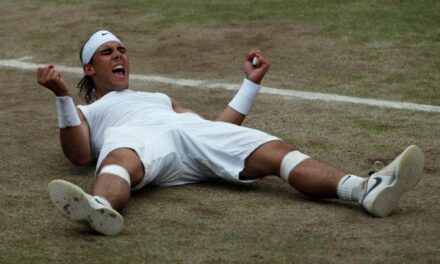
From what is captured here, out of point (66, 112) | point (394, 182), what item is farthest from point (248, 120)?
point (394, 182)

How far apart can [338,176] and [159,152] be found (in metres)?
1.01

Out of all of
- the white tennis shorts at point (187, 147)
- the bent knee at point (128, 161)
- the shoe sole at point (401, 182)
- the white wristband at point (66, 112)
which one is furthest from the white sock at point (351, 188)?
the white wristband at point (66, 112)

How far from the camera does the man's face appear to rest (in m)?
7.02

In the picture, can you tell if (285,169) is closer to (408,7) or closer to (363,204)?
(363,204)

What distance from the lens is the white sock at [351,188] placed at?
5.89 metres

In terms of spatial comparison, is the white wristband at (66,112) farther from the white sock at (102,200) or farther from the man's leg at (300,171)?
the man's leg at (300,171)

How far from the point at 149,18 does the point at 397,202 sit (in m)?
6.16

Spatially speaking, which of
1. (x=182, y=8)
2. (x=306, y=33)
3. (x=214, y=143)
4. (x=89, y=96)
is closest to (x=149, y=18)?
(x=182, y=8)

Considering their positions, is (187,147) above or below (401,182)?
below

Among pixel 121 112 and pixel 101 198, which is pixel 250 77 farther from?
pixel 101 198

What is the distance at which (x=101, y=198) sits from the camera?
5.68 m

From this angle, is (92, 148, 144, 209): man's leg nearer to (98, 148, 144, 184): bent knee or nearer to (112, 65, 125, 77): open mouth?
(98, 148, 144, 184): bent knee

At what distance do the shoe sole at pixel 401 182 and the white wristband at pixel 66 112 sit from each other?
1738mm

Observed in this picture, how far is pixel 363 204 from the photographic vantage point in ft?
19.1
